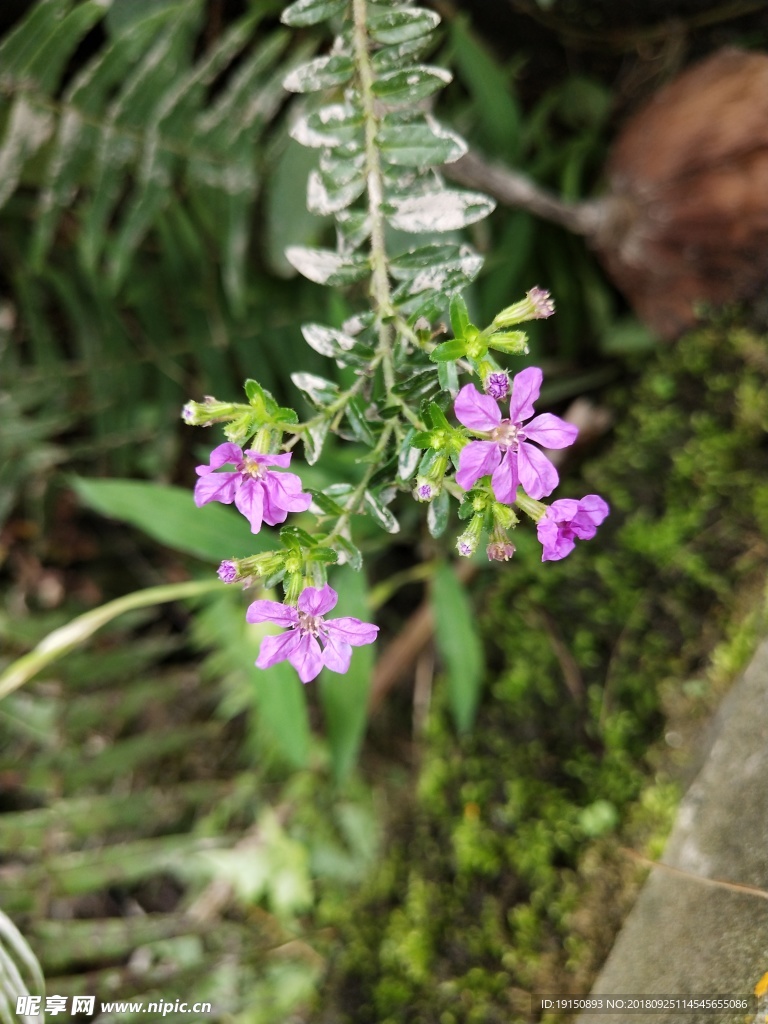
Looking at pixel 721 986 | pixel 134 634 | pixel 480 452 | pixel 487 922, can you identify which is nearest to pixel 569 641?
pixel 487 922

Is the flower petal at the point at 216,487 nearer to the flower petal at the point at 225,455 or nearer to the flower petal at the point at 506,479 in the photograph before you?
the flower petal at the point at 225,455

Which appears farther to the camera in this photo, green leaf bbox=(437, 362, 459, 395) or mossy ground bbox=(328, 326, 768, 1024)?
A: mossy ground bbox=(328, 326, 768, 1024)

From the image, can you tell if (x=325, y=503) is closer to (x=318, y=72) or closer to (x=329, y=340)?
(x=329, y=340)

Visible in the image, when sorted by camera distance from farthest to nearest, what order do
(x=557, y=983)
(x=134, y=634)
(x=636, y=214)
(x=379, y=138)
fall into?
1. (x=134, y=634)
2. (x=636, y=214)
3. (x=557, y=983)
4. (x=379, y=138)

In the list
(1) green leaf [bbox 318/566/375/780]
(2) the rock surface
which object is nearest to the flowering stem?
(1) green leaf [bbox 318/566/375/780]

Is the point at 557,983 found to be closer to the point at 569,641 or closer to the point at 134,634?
the point at 569,641

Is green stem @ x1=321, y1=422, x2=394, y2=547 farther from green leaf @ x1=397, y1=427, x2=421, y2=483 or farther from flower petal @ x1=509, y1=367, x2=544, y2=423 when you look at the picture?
flower petal @ x1=509, y1=367, x2=544, y2=423

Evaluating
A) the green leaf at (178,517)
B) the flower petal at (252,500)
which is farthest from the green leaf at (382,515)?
the green leaf at (178,517)
